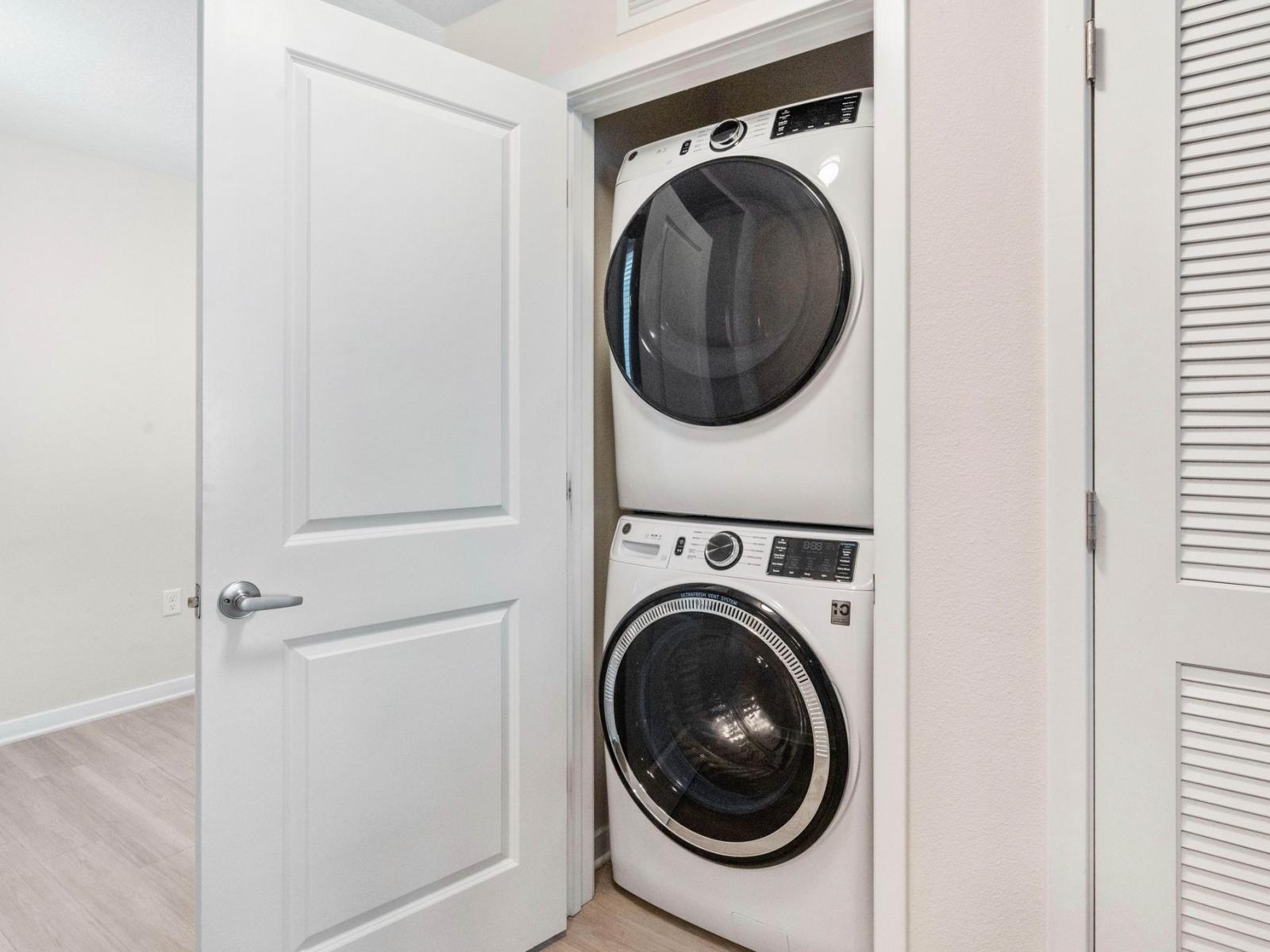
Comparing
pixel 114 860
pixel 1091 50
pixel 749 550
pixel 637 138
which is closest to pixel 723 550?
pixel 749 550

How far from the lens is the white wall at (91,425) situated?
288 centimetres

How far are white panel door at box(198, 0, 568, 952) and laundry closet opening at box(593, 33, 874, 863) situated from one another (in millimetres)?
244

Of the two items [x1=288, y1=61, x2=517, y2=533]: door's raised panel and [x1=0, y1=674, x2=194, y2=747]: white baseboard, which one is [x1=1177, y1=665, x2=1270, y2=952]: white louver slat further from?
[x1=0, y1=674, x2=194, y2=747]: white baseboard

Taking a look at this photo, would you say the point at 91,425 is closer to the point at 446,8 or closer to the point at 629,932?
the point at 446,8

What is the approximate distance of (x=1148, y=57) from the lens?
1.04 metres

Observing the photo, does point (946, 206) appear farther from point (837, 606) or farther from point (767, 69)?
point (767, 69)

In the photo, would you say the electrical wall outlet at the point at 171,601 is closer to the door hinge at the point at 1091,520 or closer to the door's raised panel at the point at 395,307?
the door's raised panel at the point at 395,307

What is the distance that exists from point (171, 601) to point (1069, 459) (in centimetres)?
372

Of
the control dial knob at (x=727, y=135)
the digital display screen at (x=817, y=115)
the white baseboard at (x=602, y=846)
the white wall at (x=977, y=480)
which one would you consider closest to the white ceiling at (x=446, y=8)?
the control dial knob at (x=727, y=135)

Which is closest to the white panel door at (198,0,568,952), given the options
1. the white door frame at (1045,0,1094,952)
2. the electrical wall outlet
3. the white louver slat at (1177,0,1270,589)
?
the white door frame at (1045,0,1094,952)

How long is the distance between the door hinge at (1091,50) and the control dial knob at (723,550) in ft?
3.32

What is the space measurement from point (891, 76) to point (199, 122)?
118cm

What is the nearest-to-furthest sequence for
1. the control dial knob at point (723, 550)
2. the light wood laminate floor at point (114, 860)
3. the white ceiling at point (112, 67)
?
the control dial knob at point (723, 550) → the light wood laminate floor at point (114, 860) → the white ceiling at point (112, 67)

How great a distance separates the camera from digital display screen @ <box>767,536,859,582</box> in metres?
1.44
